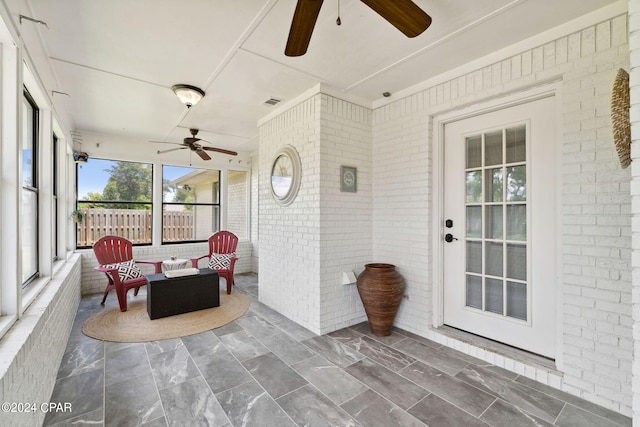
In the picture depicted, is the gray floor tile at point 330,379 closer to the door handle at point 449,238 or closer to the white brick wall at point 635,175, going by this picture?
the white brick wall at point 635,175

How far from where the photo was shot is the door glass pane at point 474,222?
285cm

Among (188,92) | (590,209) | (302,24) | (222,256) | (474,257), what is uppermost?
(188,92)

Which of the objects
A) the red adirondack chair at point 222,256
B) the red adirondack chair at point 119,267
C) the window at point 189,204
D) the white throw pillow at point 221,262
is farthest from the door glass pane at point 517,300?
the window at point 189,204

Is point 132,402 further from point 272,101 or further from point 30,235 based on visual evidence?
point 272,101

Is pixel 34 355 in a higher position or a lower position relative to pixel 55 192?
lower

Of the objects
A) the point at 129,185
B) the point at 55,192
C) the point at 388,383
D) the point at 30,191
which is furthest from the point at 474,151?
the point at 129,185

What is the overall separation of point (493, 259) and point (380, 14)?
2.35 meters

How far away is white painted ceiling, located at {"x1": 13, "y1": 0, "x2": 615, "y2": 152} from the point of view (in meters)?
1.99

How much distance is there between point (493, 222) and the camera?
9.05 feet

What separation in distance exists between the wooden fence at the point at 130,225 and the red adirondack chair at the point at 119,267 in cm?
100

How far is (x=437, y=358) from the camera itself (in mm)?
2656

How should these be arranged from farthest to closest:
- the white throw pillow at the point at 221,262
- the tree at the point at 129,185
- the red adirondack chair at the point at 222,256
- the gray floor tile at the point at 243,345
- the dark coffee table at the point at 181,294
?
the tree at the point at 129,185 → the white throw pillow at the point at 221,262 → the red adirondack chair at the point at 222,256 → the dark coffee table at the point at 181,294 → the gray floor tile at the point at 243,345

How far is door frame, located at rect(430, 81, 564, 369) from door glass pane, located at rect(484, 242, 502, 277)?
0.43 meters

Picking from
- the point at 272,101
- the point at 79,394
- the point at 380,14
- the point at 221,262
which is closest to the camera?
the point at 380,14
